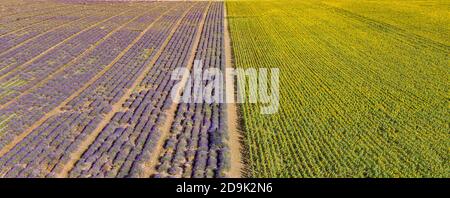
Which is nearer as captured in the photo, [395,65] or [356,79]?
[356,79]

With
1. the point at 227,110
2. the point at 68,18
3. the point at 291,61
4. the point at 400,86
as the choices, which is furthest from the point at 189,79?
the point at 68,18

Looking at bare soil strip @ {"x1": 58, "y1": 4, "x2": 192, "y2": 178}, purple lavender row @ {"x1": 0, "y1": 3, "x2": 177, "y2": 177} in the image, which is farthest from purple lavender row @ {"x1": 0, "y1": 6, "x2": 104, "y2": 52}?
purple lavender row @ {"x1": 0, "y1": 3, "x2": 177, "y2": 177}

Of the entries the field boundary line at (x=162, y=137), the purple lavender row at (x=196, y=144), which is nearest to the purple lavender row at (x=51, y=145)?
the field boundary line at (x=162, y=137)

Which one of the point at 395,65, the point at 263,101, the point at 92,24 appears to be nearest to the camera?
the point at 263,101

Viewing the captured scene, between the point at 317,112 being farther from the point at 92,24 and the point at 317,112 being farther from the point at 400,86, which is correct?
the point at 92,24

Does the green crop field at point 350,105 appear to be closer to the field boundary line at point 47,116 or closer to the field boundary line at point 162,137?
the field boundary line at point 162,137

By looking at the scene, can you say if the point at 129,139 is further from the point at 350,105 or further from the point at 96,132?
the point at 350,105
